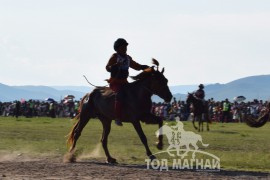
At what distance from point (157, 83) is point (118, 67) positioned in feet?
3.28

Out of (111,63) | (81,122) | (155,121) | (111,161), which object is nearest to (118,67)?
(111,63)

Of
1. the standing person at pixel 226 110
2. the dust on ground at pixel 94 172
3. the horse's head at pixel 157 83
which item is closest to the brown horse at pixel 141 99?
the horse's head at pixel 157 83

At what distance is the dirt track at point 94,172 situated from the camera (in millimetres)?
12664

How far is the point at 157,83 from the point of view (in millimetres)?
15719

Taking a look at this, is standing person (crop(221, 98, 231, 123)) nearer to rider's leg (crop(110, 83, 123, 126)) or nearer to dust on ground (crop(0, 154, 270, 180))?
rider's leg (crop(110, 83, 123, 126))

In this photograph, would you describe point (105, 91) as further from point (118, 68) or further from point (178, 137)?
point (178, 137)

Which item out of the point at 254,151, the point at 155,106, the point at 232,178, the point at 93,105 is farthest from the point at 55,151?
the point at 155,106

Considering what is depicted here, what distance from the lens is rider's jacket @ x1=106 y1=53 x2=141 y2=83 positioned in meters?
15.9

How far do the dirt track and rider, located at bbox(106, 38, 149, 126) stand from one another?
5.26ft

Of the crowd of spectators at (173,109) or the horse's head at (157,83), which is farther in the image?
the crowd of spectators at (173,109)

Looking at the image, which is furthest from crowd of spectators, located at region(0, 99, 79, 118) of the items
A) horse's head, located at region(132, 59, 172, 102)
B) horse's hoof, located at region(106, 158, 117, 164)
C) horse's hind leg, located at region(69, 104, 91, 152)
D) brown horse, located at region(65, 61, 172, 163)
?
horse's head, located at region(132, 59, 172, 102)

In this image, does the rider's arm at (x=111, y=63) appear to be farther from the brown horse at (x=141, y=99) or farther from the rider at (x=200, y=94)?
the rider at (x=200, y=94)

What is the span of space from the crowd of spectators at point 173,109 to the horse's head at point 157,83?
21.8m

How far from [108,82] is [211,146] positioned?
7110mm
